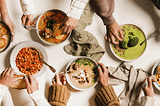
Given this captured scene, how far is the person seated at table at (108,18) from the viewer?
48.5 inches

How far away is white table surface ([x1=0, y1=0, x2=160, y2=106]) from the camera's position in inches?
55.5

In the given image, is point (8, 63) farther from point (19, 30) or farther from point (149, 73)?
point (149, 73)

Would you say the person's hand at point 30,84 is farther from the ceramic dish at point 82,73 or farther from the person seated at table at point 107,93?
the person seated at table at point 107,93

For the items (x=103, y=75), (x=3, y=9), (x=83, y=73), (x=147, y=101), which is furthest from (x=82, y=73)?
(x=3, y=9)

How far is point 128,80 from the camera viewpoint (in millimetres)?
1521

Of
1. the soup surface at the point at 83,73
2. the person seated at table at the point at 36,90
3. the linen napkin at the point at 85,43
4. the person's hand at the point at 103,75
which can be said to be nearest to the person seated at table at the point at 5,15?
the person seated at table at the point at 36,90

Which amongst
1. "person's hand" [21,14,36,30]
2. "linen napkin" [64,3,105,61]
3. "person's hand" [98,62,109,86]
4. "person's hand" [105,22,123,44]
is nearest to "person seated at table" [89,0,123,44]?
"person's hand" [105,22,123,44]

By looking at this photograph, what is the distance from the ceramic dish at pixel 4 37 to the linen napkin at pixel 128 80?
94 centimetres

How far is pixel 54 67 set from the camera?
1.46 meters

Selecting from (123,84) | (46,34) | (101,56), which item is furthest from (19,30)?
(123,84)

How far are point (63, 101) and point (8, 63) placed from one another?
0.59m

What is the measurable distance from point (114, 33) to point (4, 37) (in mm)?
951

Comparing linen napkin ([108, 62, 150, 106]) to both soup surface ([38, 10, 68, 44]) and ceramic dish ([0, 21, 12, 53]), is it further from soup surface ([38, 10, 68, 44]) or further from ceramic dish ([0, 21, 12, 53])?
ceramic dish ([0, 21, 12, 53])

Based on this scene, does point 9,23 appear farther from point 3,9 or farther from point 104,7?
point 104,7
